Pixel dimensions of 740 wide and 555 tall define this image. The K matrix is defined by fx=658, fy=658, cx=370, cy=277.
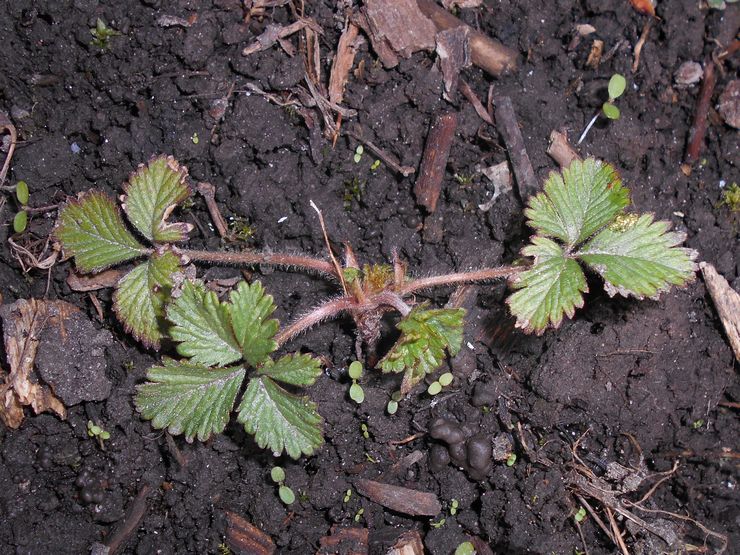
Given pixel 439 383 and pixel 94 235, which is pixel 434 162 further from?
pixel 94 235

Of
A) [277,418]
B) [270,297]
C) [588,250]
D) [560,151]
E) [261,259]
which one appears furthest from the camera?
[560,151]

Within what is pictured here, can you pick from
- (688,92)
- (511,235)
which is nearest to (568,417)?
(511,235)

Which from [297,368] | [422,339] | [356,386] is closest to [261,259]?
[297,368]

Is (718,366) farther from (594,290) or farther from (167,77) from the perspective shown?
(167,77)

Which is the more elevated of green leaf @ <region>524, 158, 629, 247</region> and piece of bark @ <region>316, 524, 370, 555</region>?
green leaf @ <region>524, 158, 629, 247</region>

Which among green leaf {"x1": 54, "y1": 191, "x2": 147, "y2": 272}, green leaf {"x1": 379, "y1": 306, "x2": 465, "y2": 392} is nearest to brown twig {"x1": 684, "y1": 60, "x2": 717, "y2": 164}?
green leaf {"x1": 379, "y1": 306, "x2": 465, "y2": 392}

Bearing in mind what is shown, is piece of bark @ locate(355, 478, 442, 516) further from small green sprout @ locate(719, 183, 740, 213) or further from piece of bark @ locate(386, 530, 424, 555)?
small green sprout @ locate(719, 183, 740, 213)
